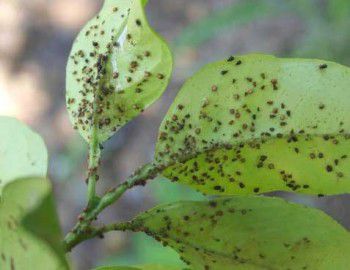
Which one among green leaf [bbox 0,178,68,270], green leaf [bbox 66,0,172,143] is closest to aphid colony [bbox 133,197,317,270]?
green leaf [bbox 66,0,172,143]

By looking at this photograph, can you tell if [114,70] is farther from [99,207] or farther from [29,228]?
[29,228]

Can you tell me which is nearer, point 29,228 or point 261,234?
point 29,228

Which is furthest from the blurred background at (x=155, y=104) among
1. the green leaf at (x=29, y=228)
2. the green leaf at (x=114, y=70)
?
the green leaf at (x=29, y=228)

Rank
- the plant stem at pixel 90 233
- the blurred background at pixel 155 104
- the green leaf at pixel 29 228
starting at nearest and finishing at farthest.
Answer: the green leaf at pixel 29 228 < the plant stem at pixel 90 233 < the blurred background at pixel 155 104

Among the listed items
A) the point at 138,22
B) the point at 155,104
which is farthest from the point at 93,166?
the point at 155,104

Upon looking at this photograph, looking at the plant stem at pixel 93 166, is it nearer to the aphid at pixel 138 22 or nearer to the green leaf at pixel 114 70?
the green leaf at pixel 114 70

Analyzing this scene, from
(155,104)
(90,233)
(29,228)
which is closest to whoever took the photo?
(29,228)
